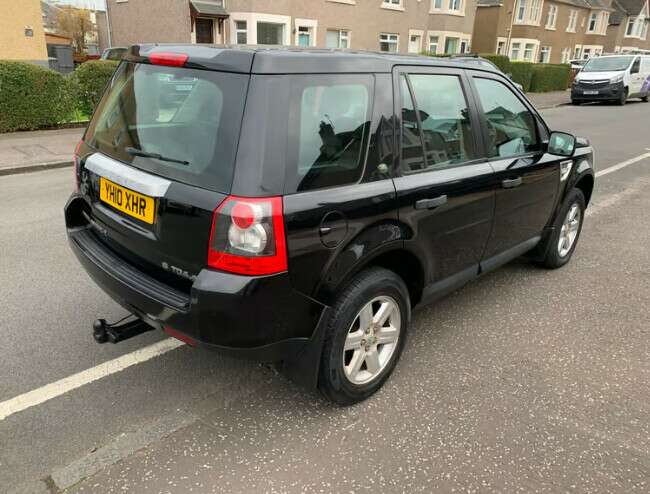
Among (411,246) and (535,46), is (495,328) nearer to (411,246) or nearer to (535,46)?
(411,246)

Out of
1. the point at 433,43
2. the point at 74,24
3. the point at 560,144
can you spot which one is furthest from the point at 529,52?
the point at 560,144

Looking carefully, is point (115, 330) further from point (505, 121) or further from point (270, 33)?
point (270, 33)

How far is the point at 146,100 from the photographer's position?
275cm

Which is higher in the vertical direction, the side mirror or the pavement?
the side mirror

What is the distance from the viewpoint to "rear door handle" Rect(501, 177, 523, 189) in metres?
3.53

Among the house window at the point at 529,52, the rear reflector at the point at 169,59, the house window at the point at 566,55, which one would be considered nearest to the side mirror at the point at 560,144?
the rear reflector at the point at 169,59

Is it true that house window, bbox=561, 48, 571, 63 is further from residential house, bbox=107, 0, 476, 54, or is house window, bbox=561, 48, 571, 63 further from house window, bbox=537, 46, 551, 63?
residential house, bbox=107, 0, 476, 54

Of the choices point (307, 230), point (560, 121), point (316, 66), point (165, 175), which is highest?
point (316, 66)

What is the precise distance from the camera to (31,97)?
10.5 metres

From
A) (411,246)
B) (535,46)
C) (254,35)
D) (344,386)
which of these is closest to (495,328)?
(411,246)

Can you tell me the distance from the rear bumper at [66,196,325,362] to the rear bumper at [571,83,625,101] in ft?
76.7

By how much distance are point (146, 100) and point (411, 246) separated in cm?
158

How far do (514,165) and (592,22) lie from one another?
179 ft

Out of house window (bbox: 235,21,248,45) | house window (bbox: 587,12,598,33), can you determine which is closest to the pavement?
house window (bbox: 235,21,248,45)
